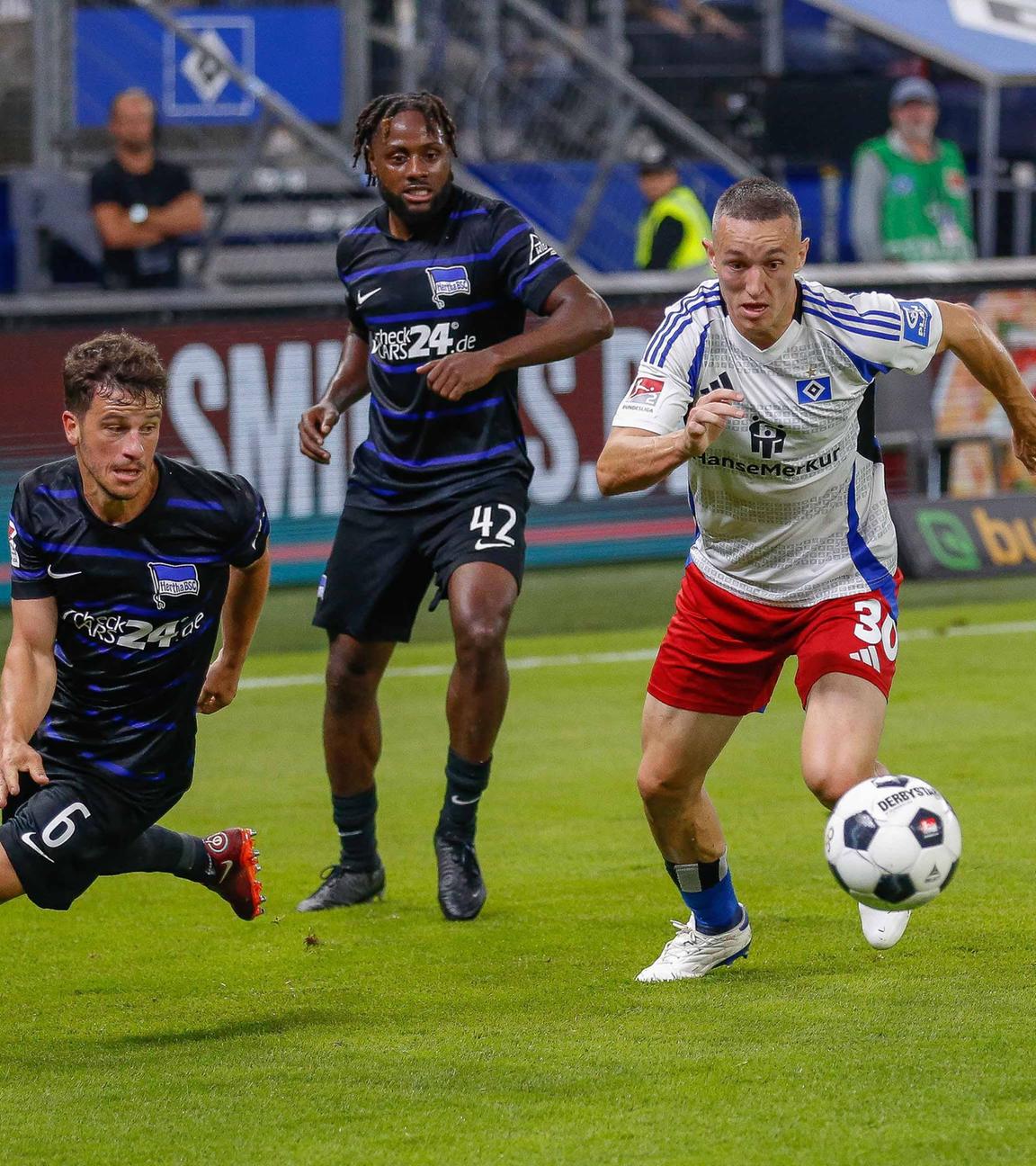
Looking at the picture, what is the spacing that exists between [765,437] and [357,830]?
80.7 inches

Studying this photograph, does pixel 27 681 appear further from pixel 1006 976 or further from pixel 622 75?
pixel 622 75

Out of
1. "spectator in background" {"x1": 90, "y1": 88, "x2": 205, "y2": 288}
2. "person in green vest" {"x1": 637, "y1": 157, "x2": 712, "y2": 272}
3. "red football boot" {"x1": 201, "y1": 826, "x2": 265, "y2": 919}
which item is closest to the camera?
"red football boot" {"x1": 201, "y1": 826, "x2": 265, "y2": 919}

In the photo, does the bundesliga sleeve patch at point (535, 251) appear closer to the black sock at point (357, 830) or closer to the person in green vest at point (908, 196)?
the black sock at point (357, 830)

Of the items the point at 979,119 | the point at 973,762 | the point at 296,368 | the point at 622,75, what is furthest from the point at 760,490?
the point at 979,119

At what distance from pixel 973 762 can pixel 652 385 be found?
3522 mm

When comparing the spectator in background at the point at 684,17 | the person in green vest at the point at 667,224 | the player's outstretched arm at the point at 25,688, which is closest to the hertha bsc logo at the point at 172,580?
the player's outstretched arm at the point at 25,688

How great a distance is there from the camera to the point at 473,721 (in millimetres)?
6008

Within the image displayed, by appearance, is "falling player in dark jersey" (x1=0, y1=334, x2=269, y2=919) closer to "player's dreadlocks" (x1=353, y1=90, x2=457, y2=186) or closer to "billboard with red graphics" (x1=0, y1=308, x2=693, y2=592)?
"player's dreadlocks" (x1=353, y1=90, x2=457, y2=186)

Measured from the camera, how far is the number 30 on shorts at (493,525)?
6051 millimetres

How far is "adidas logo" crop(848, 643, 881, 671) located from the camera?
490 centimetres

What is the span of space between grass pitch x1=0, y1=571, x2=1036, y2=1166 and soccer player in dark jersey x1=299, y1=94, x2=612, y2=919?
16.3 inches

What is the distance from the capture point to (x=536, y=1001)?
501 cm

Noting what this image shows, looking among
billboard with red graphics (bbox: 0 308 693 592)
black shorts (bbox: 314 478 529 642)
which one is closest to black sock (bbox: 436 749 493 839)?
black shorts (bbox: 314 478 529 642)

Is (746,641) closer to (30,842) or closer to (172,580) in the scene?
(172,580)
